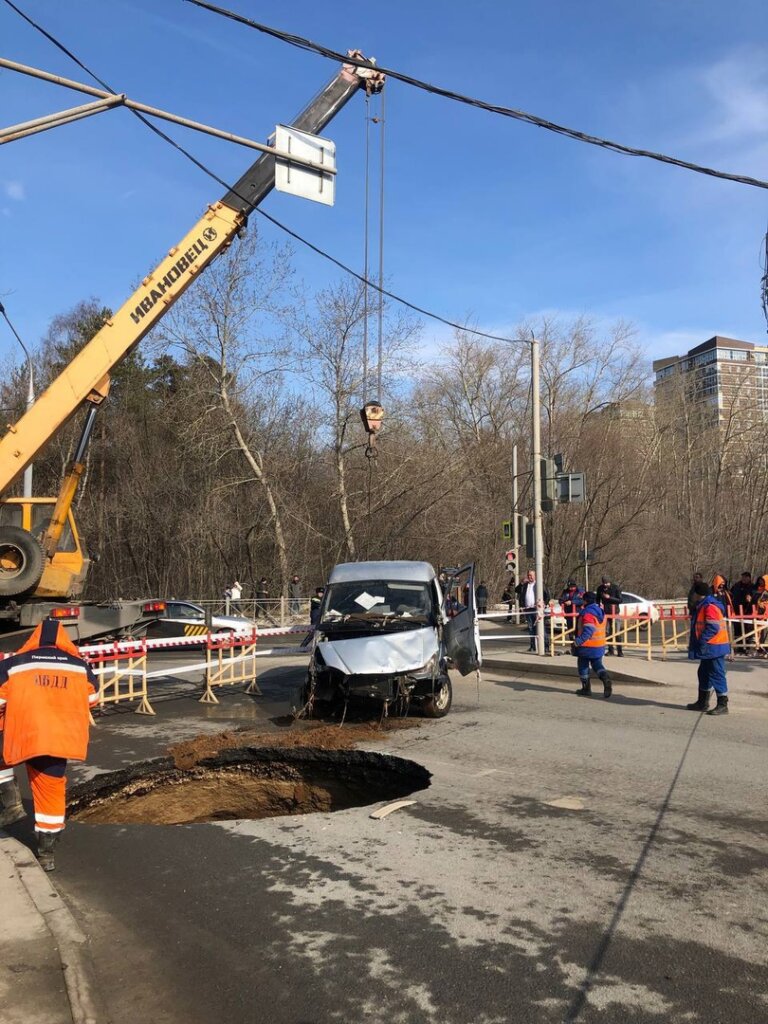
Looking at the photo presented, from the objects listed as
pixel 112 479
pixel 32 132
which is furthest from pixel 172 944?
pixel 112 479

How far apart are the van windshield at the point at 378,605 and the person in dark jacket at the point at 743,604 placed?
9.76 metres

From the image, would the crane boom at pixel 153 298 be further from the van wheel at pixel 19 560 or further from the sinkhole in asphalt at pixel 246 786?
the sinkhole in asphalt at pixel 246 786

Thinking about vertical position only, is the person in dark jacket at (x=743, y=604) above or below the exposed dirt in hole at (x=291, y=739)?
above

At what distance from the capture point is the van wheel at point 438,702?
10844mm

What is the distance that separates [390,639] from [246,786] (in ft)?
8.59

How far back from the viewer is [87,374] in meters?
14.3

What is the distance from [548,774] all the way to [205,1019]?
4910 millimetres

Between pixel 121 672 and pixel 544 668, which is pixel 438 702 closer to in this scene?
pixel 121 672

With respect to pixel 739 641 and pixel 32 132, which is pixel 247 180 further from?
pixel 739 641

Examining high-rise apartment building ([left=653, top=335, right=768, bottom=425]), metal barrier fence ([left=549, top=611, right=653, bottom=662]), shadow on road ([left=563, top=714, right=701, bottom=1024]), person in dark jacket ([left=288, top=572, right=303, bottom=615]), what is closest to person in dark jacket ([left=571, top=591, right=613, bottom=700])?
metal barrier fence ([left=549, top=611, right=653, bottom=662])

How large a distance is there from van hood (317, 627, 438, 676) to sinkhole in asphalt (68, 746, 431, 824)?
4.50 ft

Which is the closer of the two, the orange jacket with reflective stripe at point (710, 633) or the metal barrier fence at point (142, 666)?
the orange jacket with reflective stripe at point (710, 633)

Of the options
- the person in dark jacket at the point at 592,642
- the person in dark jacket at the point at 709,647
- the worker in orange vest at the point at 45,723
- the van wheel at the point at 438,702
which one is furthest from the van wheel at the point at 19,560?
the person in dark jacket at the point at 709,647

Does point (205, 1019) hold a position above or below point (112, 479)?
below
